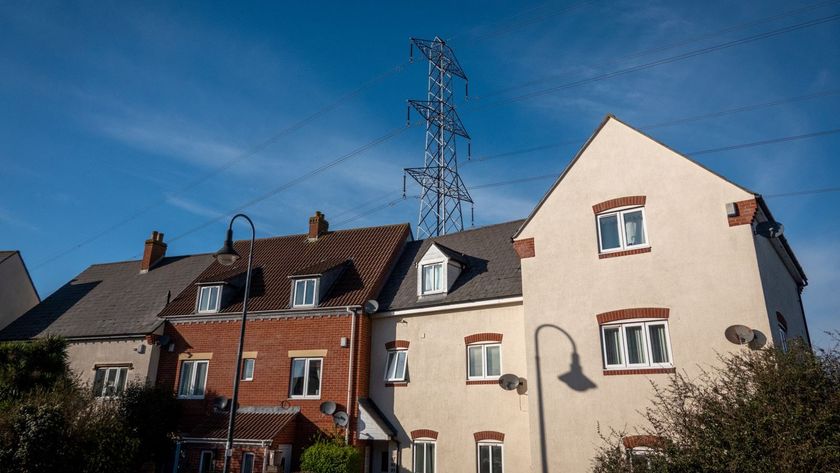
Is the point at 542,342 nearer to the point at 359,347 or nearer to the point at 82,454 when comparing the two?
the point at 359,347

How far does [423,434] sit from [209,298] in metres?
11.5

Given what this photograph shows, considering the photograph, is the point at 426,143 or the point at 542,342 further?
the point at 426,143

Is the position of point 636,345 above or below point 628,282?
below

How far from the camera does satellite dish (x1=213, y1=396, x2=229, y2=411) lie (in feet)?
75.2

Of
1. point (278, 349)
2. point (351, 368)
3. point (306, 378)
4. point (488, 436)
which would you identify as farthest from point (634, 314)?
point (278, 349)

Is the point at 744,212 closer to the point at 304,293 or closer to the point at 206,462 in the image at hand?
the point at 304,293

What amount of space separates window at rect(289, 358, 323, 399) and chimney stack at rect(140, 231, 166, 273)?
13.8 meters

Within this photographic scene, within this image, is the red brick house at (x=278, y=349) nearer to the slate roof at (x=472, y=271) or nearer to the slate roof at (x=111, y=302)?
the slate roof at (x=472, y=271)

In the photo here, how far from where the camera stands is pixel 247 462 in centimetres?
2042

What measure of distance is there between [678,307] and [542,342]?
12.2 feet

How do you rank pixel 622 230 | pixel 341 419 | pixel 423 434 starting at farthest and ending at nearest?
pixel 341 419 < pixel 423 434 < pixel 622 230

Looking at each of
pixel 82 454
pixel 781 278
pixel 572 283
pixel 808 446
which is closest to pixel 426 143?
pixel 572 283

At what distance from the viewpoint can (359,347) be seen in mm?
21438

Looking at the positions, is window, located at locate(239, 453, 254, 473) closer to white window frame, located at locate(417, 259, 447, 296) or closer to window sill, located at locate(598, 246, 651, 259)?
white window frame, located at locate(417, 259, 447, 296)
